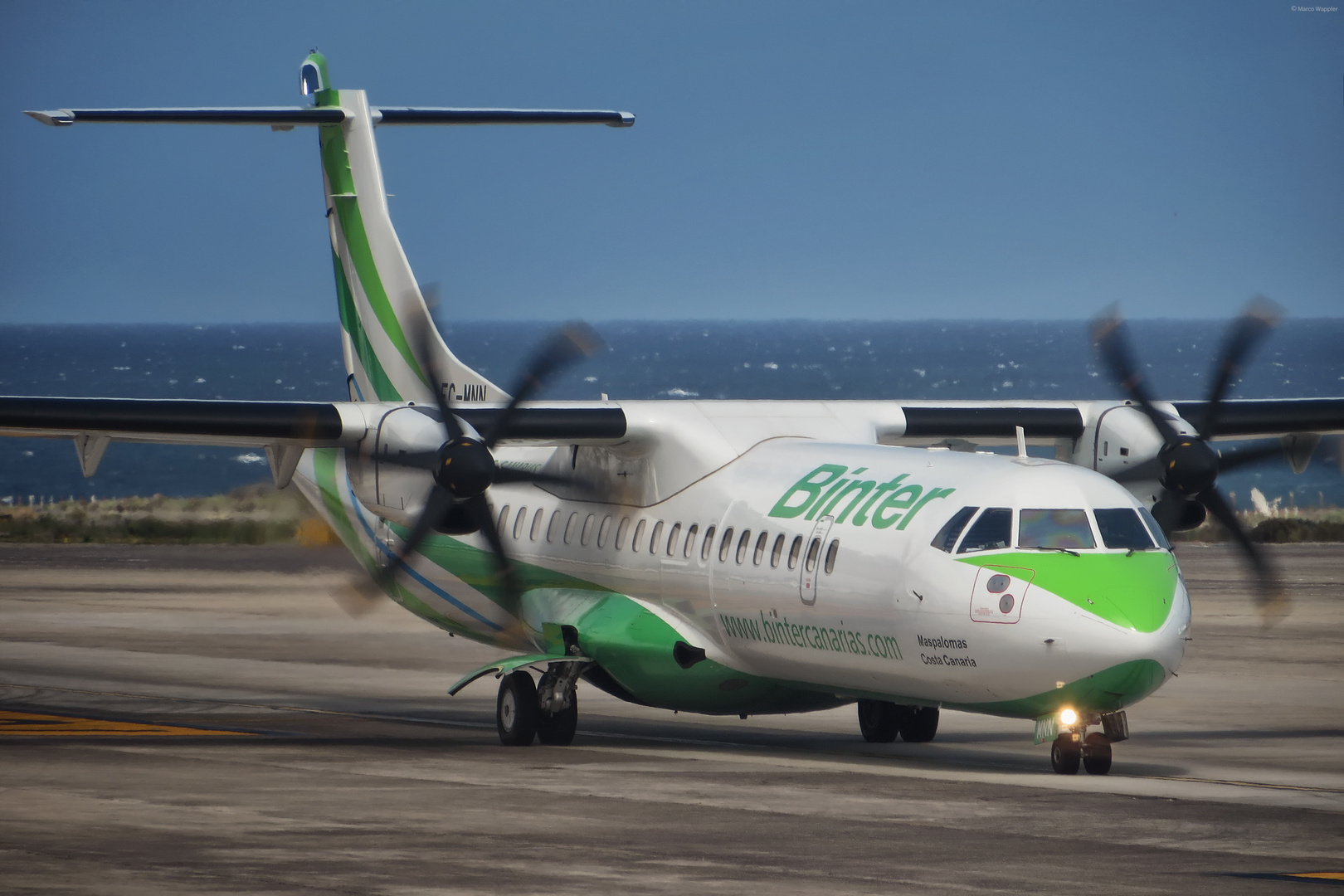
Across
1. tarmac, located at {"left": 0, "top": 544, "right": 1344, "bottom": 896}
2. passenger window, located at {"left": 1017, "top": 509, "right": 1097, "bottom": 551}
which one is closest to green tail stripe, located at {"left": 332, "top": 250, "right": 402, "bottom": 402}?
tarmac, located at {"left": 0, "top": 544, "right": 1344, "bottom": 896}

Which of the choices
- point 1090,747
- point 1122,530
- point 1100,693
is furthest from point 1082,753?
point 1122,530

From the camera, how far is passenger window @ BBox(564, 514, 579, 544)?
778 inches

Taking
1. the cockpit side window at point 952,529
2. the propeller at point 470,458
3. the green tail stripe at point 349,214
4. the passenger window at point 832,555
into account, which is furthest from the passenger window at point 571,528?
the cockpit side window at point 952,529

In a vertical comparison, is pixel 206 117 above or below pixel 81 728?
above

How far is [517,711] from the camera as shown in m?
18.3

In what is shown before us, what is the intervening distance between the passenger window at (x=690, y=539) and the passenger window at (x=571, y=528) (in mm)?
1944

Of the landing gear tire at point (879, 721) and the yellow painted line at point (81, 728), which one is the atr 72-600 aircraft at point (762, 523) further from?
the yellow painted line at point (81, 728)

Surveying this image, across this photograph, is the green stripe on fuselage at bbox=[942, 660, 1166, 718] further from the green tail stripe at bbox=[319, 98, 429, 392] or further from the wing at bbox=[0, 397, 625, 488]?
the green tail stripe at bbox=[319, 98, 429, 392]

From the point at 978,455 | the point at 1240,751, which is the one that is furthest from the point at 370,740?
the point at 1240,751

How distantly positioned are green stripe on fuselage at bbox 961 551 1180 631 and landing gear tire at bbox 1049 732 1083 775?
129 centimetres

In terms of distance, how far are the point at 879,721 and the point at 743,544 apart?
2.65 meters

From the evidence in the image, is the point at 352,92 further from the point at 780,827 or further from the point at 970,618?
the point at 780,827

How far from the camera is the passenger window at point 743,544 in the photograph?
17250 millimetres

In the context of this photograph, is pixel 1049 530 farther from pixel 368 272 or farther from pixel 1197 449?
pixel 368 272
